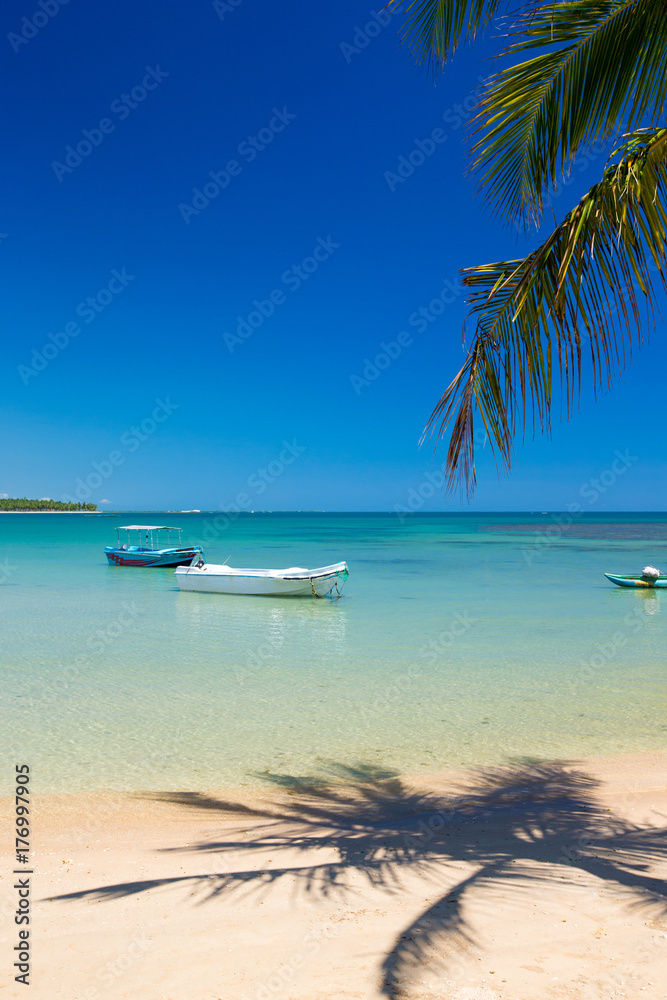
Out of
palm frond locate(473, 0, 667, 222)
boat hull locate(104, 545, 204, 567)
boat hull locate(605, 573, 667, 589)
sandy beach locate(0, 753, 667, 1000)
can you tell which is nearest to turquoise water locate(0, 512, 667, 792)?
boat hull locate(605, 573, 667, 589)

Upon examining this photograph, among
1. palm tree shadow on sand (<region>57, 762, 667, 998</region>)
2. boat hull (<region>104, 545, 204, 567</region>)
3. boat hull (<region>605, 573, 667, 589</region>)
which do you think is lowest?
palm tree shadow on sand (<region>57, 762, 667, 998</region>)

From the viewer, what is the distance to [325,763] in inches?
317

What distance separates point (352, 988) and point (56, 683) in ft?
33.3

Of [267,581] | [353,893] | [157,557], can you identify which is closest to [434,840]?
[353,893]

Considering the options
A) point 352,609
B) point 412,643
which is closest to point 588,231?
point 412,643

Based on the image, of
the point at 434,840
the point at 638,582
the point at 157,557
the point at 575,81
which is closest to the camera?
the point at 575,81

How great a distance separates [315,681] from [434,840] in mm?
6935

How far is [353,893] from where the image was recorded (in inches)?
178

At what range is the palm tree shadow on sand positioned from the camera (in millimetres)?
4242

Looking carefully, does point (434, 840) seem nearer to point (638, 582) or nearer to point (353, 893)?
point (353, 893)

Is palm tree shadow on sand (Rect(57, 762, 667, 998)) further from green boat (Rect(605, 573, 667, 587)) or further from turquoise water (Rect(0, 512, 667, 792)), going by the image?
green boat (Rect(605, 573, 667, 587))

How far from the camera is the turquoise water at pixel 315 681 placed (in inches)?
332

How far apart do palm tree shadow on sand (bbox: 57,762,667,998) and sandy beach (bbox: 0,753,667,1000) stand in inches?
0.8

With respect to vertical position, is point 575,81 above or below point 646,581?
above
